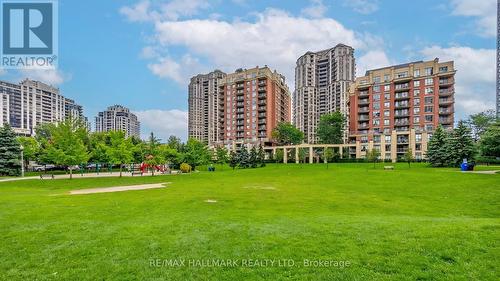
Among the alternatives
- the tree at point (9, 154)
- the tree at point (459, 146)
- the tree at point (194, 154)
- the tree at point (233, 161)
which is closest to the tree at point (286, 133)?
the tree at point (233, 161)

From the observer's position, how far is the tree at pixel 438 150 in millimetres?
50219

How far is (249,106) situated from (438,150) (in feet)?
229

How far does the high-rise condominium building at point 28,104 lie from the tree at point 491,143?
144425mm

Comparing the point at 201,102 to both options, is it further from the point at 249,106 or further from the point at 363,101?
the point at 363,101

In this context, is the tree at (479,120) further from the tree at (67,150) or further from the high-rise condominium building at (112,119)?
the high-rise condominium building at (112,119)

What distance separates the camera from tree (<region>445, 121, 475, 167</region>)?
47.4 meters

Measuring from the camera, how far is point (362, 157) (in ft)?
266

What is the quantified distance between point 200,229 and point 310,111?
16305 centimetres

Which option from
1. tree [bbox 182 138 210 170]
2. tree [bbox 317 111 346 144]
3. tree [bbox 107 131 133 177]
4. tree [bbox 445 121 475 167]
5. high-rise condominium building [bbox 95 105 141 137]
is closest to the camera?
tree [bbox 107 131 133 177]

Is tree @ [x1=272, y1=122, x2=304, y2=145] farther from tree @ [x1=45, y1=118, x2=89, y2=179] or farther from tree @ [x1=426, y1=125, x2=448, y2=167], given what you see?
tree @ [x1=45, y1=118, x2=89, y2=179]

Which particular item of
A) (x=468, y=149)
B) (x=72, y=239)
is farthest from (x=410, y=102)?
(x=72, y=239)

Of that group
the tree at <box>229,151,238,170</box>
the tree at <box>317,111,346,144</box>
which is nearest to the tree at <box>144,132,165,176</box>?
the tree at <box>229,151,238,170</box>

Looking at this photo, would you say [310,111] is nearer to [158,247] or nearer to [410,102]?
[410,102]

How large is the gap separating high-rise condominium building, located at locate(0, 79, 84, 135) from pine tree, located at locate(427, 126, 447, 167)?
453 feet
